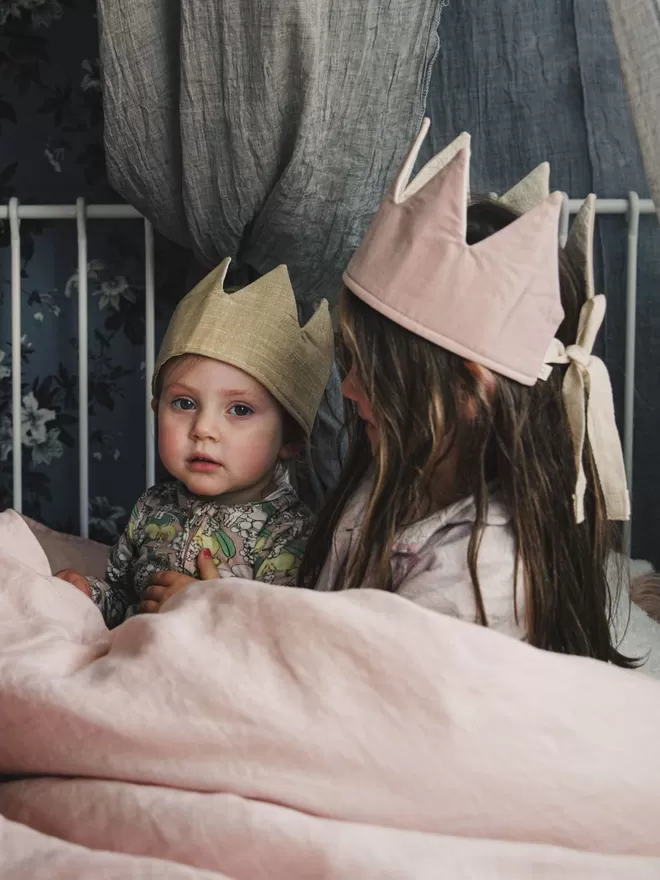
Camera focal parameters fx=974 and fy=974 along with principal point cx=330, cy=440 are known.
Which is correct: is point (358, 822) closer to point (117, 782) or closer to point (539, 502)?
point (117, 782)

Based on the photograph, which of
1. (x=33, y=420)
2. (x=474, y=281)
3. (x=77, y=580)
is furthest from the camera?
(x=33, y=420)

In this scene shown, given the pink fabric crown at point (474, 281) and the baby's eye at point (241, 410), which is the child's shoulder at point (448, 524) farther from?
the baby's eye at point (241, 410)

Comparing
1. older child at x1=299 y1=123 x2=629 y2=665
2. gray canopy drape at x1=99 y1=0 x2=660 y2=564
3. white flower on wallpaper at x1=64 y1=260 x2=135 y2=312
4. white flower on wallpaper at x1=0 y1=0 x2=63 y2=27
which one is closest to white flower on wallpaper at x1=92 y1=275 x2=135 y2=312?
white flower on wallpaper at x1=64 y1=260 x2=135 y2=312

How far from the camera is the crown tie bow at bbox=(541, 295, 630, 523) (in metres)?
0.98

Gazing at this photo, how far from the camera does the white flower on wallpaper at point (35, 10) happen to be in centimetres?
175

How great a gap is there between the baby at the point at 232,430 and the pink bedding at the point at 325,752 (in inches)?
18.1

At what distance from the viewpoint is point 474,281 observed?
3.11 feet

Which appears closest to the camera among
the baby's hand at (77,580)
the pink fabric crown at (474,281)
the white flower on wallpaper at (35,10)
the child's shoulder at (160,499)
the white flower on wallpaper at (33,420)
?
the pink fabric crown at (474,281)

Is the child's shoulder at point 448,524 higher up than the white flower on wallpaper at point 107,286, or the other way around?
the white flower on wallpaper at point 107,286

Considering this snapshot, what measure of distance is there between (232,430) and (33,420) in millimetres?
742

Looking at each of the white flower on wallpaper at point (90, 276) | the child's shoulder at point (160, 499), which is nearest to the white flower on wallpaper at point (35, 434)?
the white flower on wallpaper at point (90, 276)

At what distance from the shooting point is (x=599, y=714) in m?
0.76

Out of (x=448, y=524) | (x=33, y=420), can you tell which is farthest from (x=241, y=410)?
(x=33, y=420)

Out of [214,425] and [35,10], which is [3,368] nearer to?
[35,10]
